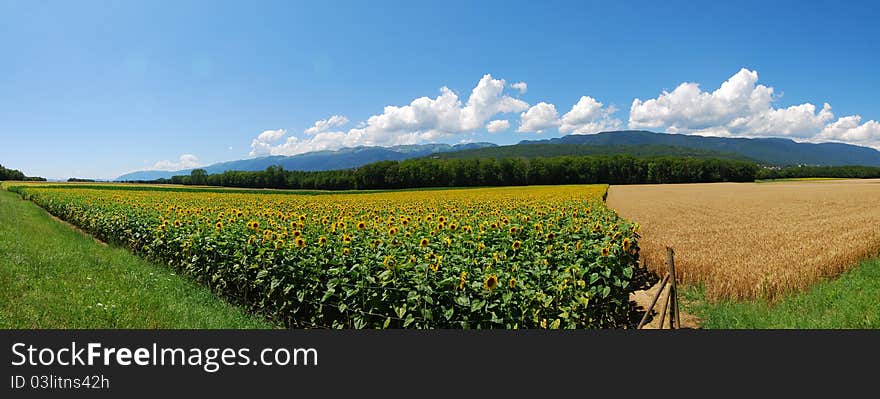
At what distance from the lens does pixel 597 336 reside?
523 centimetres

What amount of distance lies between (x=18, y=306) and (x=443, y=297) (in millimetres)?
6565

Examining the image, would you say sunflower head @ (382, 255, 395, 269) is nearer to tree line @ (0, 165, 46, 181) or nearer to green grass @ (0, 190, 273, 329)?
green grass @ (0, 190, 273, 329)

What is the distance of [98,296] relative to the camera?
7.61 metres

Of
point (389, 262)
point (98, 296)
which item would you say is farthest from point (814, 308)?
point (98, 296)

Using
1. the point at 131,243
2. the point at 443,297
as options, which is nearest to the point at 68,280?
the point at 131,243

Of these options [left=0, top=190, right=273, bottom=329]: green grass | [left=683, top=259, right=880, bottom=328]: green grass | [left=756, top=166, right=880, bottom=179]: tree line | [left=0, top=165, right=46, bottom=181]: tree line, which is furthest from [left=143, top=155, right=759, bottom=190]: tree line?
[left=683, top=259, right=880, bottom=328]: green grass

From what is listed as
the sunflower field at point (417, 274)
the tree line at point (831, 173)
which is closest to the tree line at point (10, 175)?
the sunflower field at point (417, 274)

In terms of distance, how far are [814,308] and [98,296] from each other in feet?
40.6

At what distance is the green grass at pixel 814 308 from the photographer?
279 inches

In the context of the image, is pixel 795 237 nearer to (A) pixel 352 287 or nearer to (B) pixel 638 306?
(B) pixel 638 306

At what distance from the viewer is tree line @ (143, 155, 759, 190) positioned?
9425 cm

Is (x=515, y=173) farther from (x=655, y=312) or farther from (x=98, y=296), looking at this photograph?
(x=98, y=296)

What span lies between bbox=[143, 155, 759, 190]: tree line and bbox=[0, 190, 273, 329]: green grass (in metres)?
82.1

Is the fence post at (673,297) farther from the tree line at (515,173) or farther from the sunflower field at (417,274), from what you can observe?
the tree line at (515,173)
